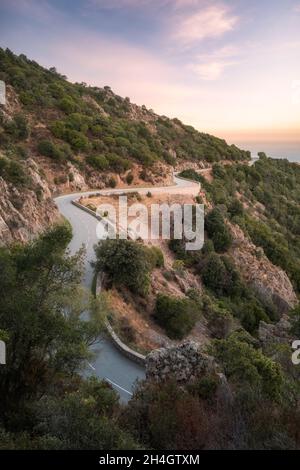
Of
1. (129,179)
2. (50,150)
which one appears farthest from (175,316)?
(129,179)

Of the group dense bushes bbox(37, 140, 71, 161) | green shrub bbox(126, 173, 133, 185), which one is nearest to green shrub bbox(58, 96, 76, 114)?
dense bushes bbox(37, 140, 71, 161)

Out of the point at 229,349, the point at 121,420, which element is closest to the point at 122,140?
the point at 229,349

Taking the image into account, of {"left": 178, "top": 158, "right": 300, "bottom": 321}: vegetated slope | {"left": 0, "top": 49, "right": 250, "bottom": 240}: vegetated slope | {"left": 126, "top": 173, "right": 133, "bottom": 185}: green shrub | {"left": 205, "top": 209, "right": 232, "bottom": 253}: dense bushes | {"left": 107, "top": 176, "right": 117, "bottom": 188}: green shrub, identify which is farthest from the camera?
{"left": 126, "top": 173, "right": 133, "bottom": 185}: green shrub

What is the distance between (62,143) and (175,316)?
25.6 metres

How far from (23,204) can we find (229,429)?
17.0m

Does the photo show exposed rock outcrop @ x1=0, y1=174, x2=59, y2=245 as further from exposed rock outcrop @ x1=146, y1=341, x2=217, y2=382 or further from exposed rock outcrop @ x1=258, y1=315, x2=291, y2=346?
exposed rock outcrop @ x1=258, y1=315, x2=291, y2=346

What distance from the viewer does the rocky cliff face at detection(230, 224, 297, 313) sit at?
1096 inches

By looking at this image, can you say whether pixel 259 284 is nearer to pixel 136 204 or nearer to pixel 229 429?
pixel 136 204

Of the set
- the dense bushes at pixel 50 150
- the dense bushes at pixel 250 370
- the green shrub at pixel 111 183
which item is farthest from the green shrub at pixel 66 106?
the dense bushes at pixel 250 370

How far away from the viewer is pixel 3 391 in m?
8.87

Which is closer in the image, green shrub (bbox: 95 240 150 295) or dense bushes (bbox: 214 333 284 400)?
dense bushes (bbox: 214 333 284 400)

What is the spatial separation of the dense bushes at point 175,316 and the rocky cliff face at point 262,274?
10.9m

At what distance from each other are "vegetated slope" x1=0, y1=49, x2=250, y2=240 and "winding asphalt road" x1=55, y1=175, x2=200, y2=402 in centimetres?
194

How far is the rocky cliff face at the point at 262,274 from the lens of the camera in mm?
27828
